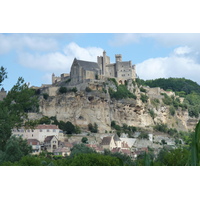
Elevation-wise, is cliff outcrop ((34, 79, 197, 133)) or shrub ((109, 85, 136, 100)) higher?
shrub ((109, 85, 136, 100))

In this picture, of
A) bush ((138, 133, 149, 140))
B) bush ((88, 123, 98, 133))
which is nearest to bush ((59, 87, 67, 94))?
bush ((88, 123, 98, 133))

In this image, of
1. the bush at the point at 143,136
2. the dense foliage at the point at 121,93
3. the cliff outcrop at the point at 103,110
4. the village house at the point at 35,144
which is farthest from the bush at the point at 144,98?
the village house at the point at 35,144

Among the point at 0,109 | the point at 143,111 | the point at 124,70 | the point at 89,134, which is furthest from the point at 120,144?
the point at 0,109

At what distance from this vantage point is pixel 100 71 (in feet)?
206

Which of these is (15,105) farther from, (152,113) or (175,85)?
(175,85)

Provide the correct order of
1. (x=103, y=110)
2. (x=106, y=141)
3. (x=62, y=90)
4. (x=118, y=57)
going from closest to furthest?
(x=106, y=141) < (x=62, y=90) < (x=103, y=110) < (x=118, y=57)

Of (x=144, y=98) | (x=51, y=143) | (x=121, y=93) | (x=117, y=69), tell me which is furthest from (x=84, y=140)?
(x=117, y=69)

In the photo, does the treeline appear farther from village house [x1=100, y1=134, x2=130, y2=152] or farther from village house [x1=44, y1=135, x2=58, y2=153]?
village house [x1=44, y1=135, x2=58, y2=153]

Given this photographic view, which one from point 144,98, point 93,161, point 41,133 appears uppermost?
point 144,98

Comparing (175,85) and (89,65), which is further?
(175,85)

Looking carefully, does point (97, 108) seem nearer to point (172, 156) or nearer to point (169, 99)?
point (169, 99)

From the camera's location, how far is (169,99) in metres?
68.9

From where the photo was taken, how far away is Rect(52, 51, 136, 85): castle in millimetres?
59125

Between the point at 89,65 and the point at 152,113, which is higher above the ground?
the point at 89,65
